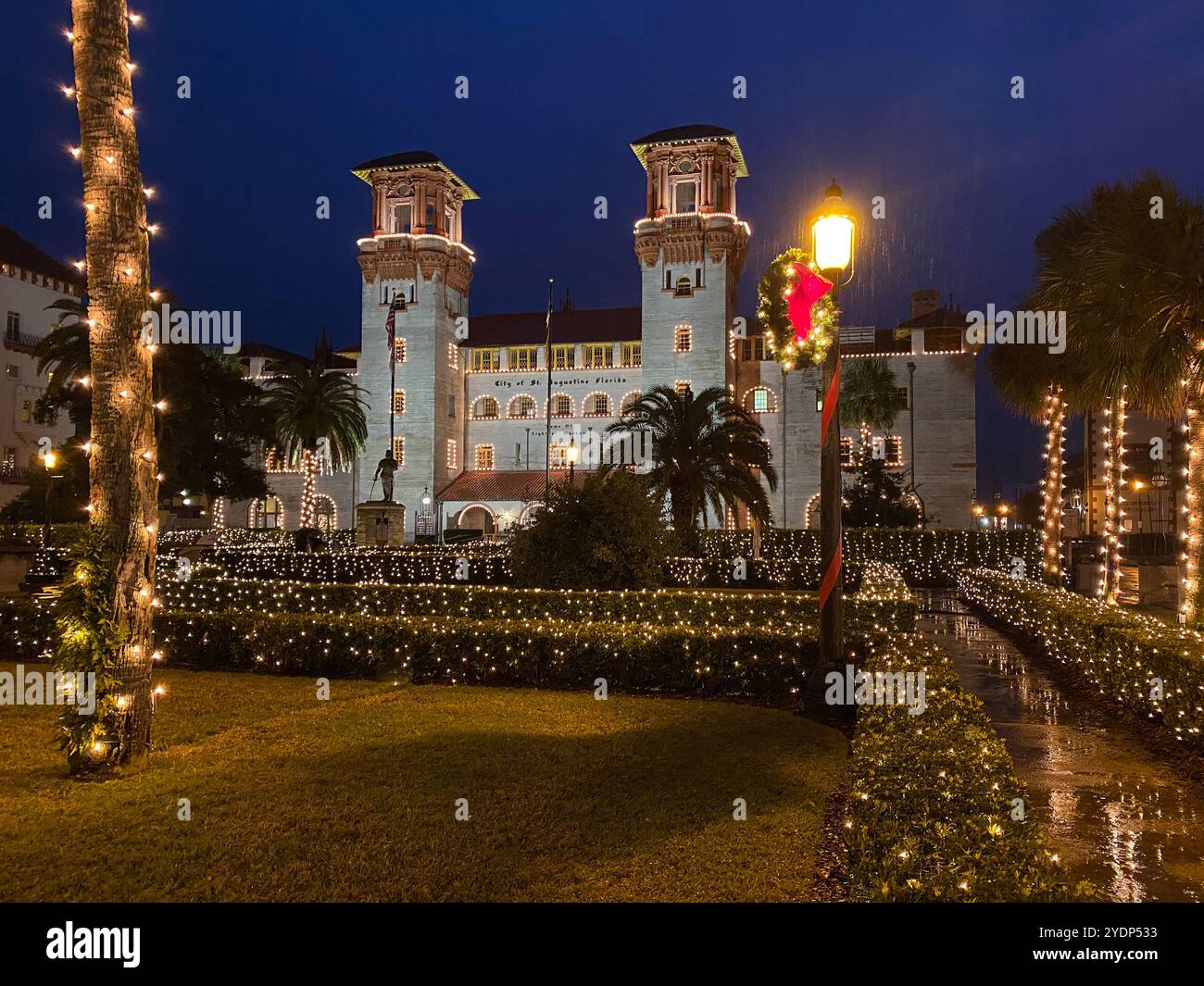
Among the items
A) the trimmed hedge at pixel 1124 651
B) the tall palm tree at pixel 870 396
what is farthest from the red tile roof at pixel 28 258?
the trimmed hedge at pixel 1124 651

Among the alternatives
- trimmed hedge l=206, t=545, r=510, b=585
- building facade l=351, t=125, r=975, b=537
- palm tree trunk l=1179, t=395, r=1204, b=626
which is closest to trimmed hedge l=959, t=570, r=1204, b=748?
palm tree trunk l=1179, t=395, r=1204, b=626

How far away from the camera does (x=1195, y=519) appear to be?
13.3 m

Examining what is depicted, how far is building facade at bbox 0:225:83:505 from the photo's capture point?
54062 mm

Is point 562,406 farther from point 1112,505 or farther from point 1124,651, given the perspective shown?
point 1124,651

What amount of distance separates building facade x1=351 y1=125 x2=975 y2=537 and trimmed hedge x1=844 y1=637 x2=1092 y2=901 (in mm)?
Answer: 43457

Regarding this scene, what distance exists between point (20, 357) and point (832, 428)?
62.3m

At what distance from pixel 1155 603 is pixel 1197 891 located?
23615 mm

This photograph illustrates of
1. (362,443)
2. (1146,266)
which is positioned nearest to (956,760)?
(1146,266)

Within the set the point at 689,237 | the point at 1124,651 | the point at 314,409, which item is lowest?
the point at 1124,651

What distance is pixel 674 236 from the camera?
52969 millimetres

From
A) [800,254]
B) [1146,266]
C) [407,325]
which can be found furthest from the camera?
[407,325]

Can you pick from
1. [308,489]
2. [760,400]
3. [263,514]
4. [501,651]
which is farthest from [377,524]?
[263,514]

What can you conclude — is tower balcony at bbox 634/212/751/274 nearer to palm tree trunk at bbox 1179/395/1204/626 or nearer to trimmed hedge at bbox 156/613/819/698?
palm tree trunk at bbox 1179/395/1204/626

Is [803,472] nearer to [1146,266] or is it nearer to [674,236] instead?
[674,236]
